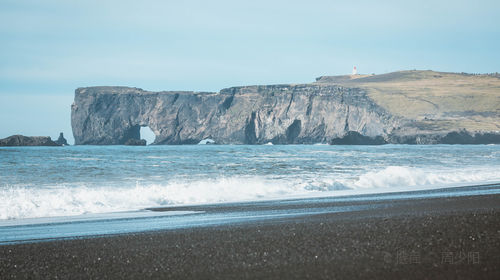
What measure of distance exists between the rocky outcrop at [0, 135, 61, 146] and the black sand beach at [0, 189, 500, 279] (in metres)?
138

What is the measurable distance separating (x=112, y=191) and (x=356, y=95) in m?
172

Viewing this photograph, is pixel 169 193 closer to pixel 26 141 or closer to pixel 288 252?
pixel 288 252

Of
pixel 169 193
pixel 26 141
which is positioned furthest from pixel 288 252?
pixel 26 141

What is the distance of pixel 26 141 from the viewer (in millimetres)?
140750

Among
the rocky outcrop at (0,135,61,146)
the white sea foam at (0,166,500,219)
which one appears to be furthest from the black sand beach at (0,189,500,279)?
the rocky outcrop at (0,135,61,146)

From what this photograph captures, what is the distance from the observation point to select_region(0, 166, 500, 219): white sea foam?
1573 centimetres

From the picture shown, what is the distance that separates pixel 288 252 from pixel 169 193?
12376 mm

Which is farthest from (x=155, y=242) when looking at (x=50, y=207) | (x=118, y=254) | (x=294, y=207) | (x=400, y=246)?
(x=50, y=207)

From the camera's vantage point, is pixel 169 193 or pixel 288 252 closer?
pixel 288 252

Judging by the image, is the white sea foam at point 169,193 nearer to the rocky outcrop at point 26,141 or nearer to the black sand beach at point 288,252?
the black sand beach at point 288,252

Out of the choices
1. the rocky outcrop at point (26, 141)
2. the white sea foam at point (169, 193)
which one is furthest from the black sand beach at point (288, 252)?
the rocky outcrop at point (26, 141)

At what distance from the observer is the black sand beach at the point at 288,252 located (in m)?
6.40

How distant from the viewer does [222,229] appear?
1038 cm

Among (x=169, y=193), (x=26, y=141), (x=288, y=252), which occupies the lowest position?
(x=26, y=141)
